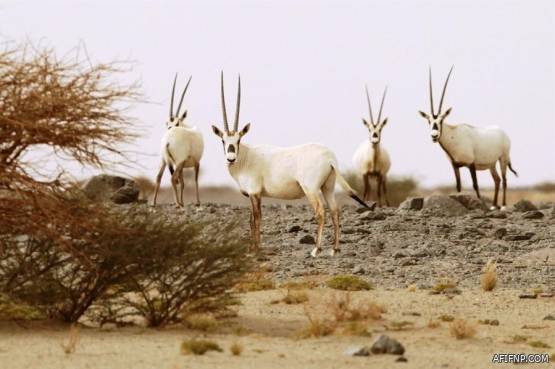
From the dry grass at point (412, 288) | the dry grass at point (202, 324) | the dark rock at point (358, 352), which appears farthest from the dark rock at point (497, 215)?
the dark rock at point (358, 352)

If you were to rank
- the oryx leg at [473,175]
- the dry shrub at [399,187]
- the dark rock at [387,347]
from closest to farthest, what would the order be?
the dark rock at [387,347] < the oryx leg at [473,175] < the dry shrub at [399,187]

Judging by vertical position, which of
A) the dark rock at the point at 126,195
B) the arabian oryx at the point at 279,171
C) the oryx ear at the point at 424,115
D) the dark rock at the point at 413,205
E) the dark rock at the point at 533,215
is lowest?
the dark rock at the point at 533,215

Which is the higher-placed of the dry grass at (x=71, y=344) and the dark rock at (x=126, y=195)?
the dark rock at (x=126, y=195)

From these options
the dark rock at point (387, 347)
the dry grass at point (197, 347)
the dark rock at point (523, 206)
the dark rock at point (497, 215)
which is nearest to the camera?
the dry grass at point (197, 347)

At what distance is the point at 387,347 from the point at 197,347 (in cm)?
187

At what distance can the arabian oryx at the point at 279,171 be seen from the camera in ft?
61.7

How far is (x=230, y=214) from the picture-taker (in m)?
26.5

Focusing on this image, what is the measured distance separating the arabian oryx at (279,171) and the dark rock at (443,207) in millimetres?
7948

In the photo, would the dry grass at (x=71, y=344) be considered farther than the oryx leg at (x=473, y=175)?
No

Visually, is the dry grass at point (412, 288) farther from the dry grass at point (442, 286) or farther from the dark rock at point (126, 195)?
the dark rock at point (126, 195)

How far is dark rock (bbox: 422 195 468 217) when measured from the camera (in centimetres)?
2686

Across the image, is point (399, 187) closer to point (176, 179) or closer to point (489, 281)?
point (176, 179)

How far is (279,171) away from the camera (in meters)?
19.0

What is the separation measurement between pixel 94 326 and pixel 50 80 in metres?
2.86
